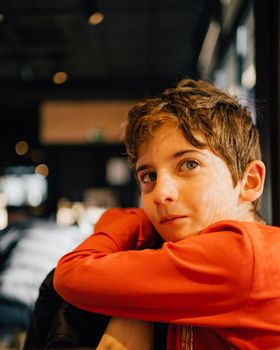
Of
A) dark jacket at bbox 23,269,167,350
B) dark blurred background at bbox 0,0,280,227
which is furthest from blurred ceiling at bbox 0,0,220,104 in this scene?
dark jacket at bbox 23,269,167,350

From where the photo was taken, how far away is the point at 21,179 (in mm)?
10453

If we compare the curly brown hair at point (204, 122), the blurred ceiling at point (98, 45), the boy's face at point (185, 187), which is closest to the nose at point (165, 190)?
the boy's face at point (185, 187)

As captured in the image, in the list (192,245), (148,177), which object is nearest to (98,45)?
(148,177)

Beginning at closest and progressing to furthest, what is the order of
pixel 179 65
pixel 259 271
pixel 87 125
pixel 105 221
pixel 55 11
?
pixel 259 271, pixel 105 221, pixel 55 11, pixel 179 65, pixel 87 125

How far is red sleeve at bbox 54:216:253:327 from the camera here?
0.83 metres

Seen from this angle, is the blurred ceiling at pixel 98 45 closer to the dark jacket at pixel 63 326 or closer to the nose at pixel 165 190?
the nose at pixel 165 190

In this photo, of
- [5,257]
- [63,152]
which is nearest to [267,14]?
[5,257]

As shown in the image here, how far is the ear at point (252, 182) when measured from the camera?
1.06 m

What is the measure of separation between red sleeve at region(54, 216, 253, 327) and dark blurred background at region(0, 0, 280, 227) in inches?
23.5

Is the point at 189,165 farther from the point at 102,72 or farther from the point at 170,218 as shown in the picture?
the point at 102,72

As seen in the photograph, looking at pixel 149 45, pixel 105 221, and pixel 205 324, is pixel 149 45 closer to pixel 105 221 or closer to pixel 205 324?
pixel 105 221

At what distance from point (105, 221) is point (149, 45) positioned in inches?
200

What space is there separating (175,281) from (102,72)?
6.70 metres

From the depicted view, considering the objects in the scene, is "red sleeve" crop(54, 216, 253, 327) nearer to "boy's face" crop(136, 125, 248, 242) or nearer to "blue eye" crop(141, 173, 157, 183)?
"boy's face" crop(136, 125, 248, 242)
